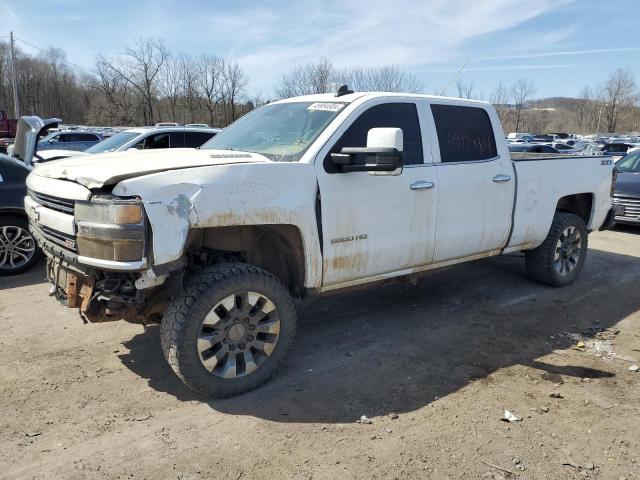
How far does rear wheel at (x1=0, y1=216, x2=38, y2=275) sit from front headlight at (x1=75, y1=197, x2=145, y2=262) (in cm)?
406

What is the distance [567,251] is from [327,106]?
366 cm

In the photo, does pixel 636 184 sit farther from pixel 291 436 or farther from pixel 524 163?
pixel 291 436

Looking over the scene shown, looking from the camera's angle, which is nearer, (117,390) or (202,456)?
(202,456)

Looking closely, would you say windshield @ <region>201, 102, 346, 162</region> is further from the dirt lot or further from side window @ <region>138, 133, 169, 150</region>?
side window @ <region>138, 133, 169, 150</region>

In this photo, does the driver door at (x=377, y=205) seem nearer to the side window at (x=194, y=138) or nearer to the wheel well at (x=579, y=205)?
the wheel well at (x=579, y=205)

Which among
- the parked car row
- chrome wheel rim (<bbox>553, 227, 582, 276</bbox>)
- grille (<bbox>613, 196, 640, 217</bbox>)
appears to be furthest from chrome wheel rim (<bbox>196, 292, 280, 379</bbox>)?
grille (<bbox>613, 196, 640, 217</bbox>)

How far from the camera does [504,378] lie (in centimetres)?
390

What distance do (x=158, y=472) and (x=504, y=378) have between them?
2.54m

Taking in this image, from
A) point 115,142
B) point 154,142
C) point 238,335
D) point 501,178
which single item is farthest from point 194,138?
point 238,335

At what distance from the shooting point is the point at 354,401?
3508mm

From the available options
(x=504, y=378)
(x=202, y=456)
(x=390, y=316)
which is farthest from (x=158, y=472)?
(x=390, y=316)

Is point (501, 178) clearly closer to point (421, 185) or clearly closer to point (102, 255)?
point (421, 185)

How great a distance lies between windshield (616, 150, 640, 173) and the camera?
36.2 ft

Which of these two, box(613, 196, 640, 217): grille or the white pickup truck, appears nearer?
the white pickup truck
